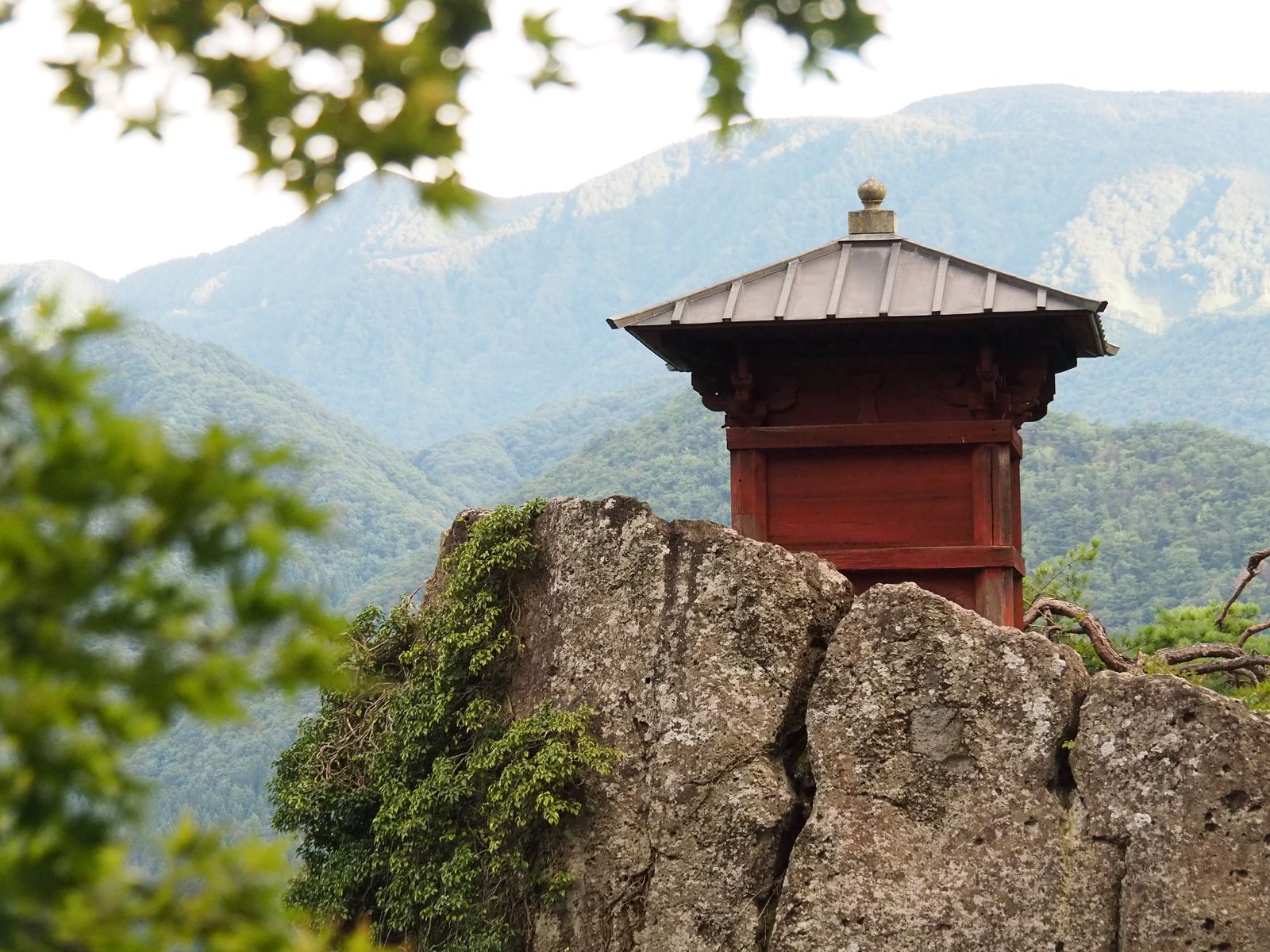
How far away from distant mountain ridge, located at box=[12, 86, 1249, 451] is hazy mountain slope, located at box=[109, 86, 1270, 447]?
0.23m

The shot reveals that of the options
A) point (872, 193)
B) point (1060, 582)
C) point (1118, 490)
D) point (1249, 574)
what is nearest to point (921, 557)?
point (872, 193)

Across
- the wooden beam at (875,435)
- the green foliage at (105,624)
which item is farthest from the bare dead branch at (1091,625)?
the green foliage at (105,624)

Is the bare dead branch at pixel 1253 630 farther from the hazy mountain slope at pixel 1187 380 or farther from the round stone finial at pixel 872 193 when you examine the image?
the hazy mountain slope at pixel 1187 380

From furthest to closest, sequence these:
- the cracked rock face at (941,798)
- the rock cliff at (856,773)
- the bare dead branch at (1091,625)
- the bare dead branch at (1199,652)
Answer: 1. the bare dead branch at (1199,652)
2. the bare dead branch at (1091,625)
3. the cracked rock face at (941,798)
4. the rock cliff at (856,773)

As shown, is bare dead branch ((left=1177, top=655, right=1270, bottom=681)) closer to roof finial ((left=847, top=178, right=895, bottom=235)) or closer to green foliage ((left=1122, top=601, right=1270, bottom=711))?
green foliage ((left=1122, top=601, right=1270, bottom=711))

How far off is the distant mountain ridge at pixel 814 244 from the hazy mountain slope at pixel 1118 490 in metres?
86.8

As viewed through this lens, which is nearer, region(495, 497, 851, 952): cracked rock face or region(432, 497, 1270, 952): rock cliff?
region(432, 497, 1270, 952): rock cliff

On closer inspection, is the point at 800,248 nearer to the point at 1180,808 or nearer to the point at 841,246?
the point at 841,246

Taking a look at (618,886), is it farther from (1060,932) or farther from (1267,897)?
(1267,897)

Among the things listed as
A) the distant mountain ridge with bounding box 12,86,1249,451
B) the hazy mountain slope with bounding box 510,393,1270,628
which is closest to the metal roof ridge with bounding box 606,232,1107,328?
the hazy mountain slope with bounding box 510,393,1270,628

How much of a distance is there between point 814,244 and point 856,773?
184478mm

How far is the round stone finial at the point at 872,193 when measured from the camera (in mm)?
9352

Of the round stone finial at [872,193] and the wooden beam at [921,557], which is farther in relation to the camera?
the round stone finial at [872,193]

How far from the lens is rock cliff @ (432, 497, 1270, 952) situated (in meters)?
6.97
